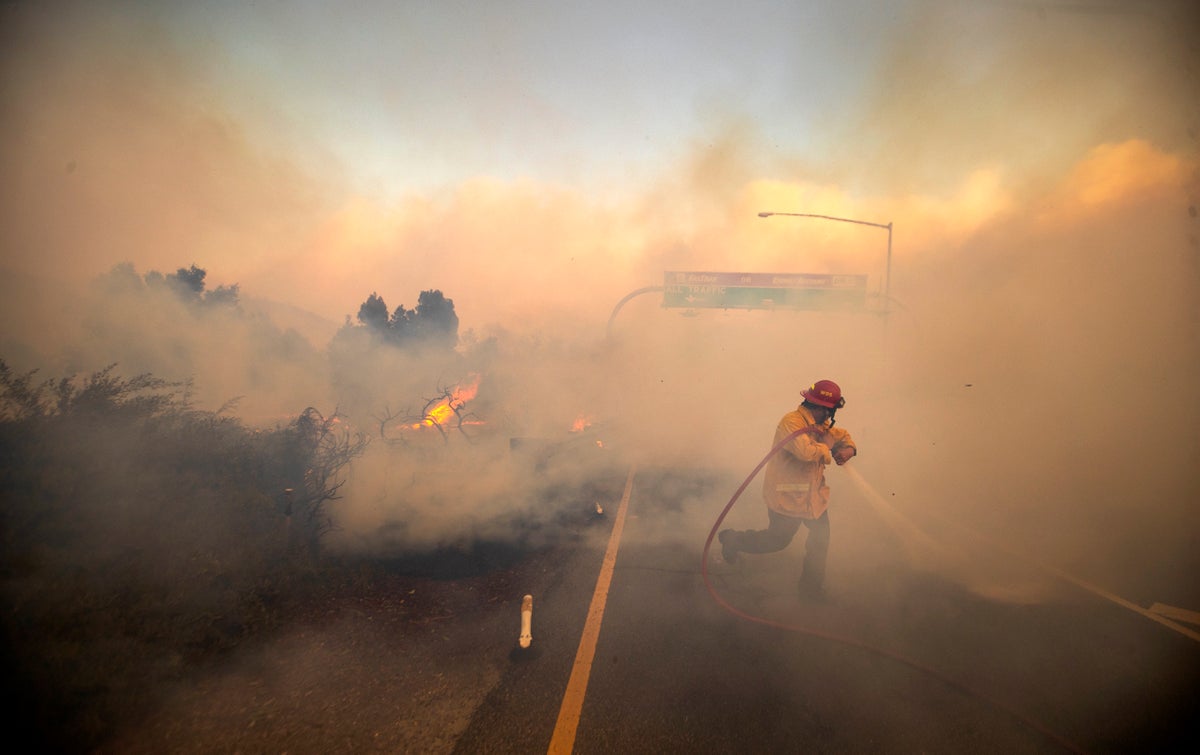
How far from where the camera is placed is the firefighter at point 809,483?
3719mm

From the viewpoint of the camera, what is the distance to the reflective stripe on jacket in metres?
3.71

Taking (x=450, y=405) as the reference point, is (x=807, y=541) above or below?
below

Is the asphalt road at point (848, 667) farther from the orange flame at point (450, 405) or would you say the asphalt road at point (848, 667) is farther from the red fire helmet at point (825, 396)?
the orange flame at point (450, 405)

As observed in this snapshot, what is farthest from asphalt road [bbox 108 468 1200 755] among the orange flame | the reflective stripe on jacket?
the orange flame

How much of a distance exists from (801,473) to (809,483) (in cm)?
9

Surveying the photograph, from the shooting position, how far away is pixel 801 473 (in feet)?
12.4

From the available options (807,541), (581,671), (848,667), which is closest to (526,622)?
(581,671)

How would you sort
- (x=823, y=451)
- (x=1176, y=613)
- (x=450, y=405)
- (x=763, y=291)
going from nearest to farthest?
(x=1176, y=613)
(x=823, y=451)
(x=450, y=405)
(x=763, y=291)

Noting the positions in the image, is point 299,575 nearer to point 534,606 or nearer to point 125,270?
point 534,606

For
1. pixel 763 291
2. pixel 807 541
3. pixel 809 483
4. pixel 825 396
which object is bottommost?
pixel 807 541

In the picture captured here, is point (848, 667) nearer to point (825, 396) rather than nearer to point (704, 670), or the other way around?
point (704, 670)

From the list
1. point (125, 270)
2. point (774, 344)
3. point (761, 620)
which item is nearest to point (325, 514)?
point (761, 620)

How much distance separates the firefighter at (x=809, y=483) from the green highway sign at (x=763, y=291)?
14.6 metres

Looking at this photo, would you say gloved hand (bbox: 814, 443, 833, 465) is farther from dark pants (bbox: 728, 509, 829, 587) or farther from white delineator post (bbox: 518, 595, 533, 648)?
white delineator post (bbox: 518, 595, 533, 648)
